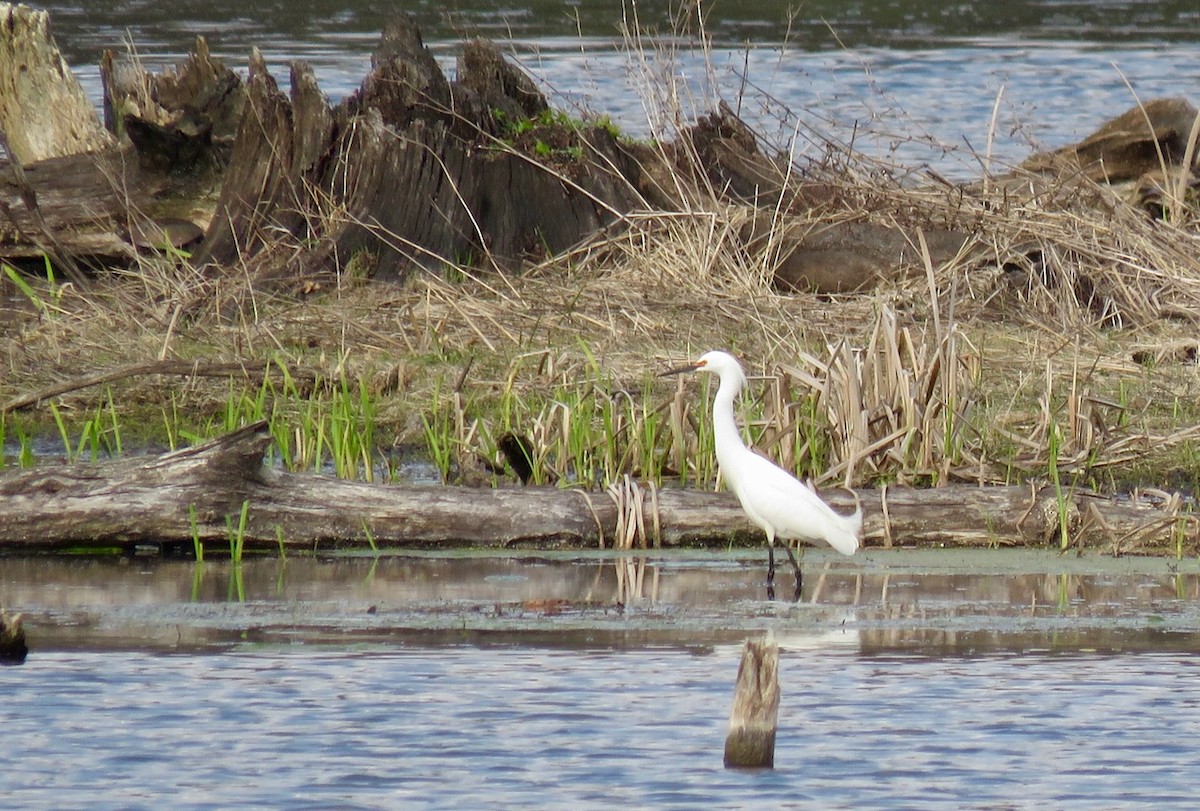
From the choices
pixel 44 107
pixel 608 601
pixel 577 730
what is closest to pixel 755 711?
pixel 577 730

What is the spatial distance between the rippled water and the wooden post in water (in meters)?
0.05

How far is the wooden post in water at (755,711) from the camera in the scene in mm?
5070

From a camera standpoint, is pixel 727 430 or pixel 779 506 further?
pixel 727 430

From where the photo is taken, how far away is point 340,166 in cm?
1272

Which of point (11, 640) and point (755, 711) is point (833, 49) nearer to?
point (11, 640)

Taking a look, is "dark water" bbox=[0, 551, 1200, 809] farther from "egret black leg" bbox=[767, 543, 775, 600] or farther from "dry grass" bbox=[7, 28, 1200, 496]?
"dry grass" bbox=[7, 28, 1200, 496]

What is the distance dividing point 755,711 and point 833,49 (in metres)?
22.5

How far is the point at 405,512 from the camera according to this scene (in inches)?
318

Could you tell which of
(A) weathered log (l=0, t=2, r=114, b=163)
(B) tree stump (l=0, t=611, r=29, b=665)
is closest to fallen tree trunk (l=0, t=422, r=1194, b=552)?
(B) tree stump (l=0, t=611, r=29, b=665)

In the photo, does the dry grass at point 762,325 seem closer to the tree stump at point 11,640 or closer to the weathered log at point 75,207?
the weathered log at point 75,207

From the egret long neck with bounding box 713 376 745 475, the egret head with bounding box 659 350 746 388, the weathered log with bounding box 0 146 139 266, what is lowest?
the egret long neck with bounding box 713 376 745 475

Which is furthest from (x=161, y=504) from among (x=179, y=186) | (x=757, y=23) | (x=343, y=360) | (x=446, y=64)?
(x=757, y=23)

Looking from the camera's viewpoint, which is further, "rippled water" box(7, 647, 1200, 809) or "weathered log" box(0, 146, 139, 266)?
"weathered log" box(0, 146, 139, 266)

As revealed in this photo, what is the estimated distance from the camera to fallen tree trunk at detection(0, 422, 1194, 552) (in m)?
7.81
